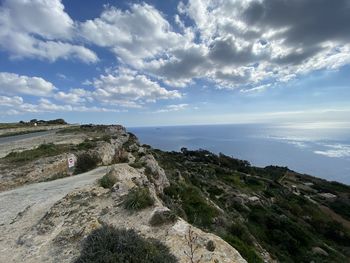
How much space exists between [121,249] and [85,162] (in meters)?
14.7

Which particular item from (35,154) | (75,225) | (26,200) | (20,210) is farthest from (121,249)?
(35,154)

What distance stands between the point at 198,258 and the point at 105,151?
713 inches

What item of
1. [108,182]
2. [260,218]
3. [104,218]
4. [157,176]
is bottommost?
[260,218]

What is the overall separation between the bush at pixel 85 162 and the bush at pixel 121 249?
515 inches

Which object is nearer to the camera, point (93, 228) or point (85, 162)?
point (93, 228)

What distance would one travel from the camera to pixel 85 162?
19.9 m

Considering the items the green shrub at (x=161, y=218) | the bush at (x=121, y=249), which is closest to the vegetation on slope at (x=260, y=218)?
the green shrub at (x=161, y=218)

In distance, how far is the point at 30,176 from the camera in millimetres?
16250

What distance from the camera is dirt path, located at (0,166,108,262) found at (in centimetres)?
789

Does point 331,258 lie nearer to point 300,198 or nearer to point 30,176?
point 30,176

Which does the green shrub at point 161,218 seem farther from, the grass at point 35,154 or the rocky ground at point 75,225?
the grass at point 35,154

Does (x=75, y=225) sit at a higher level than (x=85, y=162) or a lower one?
higher

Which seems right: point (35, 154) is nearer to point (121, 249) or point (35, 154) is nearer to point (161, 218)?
point (161, 218)

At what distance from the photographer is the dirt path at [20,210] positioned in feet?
25.9
